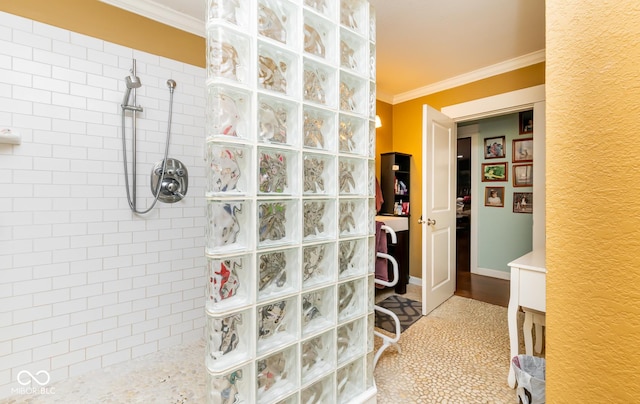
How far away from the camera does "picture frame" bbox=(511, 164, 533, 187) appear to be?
137 inches

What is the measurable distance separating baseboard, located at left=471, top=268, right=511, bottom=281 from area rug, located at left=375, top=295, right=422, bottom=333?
5.39 feet

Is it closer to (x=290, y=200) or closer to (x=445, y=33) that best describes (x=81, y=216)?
(x=290, y=200)

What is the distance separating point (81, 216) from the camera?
1720mm

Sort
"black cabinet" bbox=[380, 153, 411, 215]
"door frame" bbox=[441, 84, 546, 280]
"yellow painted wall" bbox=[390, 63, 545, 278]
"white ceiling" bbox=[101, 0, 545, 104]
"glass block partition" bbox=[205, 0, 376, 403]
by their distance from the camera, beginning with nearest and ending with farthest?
1. "glass block partition" bbox=[205, 0, 376, 403]
2. "white ceiling" bbox=[101, 0, 545, 104]
3. "door frame" bbox=[441, 84, 546, 280]
4. "yellow painted wall" bbox=[390, 63, 545, 278]
5. "black cabinet" bbox=[380, 153, 411, 215]

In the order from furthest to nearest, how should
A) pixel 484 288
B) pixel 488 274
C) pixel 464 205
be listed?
pixel 464 205
pixel 488 274
pixel 484 288

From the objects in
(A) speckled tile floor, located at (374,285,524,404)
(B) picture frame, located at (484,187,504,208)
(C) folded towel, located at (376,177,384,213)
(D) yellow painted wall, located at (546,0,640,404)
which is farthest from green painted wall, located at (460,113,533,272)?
(D) yellow painted wall, located at (546,0,640,404)

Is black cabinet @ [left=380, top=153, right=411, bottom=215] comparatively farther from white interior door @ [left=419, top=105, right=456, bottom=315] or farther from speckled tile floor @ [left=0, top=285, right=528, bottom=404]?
speckled tile floor @ [left=0, top=285, right=528, bottom=404]

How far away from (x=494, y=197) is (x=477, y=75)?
69.6 inches

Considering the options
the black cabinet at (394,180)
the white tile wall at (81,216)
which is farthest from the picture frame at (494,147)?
the white tile wall at (81,216)

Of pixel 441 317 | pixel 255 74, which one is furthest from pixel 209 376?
pixel 441 317

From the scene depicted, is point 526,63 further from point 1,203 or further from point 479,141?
point 1,203

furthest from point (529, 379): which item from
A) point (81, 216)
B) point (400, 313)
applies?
Result: point (81, 216)

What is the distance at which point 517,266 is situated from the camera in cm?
153

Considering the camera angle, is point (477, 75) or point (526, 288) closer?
point (526, 288)
